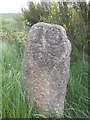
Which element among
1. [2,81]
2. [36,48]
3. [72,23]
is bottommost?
[2,81]

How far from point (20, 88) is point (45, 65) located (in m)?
0.31

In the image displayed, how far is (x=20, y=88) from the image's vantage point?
2904 mm

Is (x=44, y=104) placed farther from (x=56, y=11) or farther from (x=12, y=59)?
(x=56, y=11)

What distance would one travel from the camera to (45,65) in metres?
2.82

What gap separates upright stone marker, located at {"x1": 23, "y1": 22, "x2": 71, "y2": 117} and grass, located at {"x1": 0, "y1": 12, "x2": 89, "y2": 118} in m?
0.11

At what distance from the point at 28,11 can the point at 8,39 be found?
0.39m

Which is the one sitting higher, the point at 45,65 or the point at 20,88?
the point at 45,65

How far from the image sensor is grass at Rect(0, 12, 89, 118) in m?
2.86

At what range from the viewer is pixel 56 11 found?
3605mm

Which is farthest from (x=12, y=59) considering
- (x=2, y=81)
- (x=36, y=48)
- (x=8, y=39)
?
(x=36, y=48)

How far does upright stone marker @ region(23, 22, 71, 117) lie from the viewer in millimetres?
2824

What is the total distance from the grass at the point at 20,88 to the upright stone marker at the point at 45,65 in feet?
0.36

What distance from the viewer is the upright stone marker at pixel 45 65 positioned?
2824mm

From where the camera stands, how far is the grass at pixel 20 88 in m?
2.86
